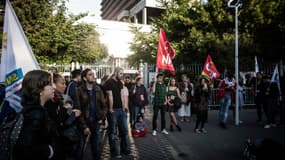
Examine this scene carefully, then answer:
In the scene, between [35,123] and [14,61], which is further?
[14,61]

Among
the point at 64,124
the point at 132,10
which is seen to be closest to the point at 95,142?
the point at 64,124

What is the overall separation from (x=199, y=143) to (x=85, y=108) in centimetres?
340

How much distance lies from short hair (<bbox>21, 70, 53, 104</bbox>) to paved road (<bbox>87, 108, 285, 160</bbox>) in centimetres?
367

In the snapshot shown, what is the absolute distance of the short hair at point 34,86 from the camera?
2.23 m

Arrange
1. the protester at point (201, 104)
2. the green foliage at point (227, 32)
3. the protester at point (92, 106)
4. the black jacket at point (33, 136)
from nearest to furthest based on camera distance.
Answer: the black jacket at point (33, 136), the protester at point (92, 106), the protester at point (201, 104), the green foliage at point (227, 32)

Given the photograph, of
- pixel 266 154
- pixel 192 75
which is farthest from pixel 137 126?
pixel 192 75

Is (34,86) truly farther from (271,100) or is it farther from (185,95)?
(185,95)

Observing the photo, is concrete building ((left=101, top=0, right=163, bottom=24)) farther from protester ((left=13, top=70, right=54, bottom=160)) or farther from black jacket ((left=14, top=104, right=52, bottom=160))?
black jacket ((left=14, top=104, right=52, bottom=160))

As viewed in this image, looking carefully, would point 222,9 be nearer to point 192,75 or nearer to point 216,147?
point 192,75

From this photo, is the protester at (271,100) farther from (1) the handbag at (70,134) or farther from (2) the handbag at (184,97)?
(1) the handbag at (70,134)

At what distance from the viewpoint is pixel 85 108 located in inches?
184

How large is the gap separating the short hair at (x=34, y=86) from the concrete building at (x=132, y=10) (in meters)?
23.0

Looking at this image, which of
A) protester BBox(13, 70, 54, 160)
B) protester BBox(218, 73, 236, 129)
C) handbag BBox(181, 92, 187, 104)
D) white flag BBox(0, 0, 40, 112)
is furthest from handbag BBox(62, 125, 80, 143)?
handbag BBox(181, 92, 187, 104)

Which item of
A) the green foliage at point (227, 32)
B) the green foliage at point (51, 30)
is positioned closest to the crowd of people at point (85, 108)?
the green foliage at point (227, 32)
